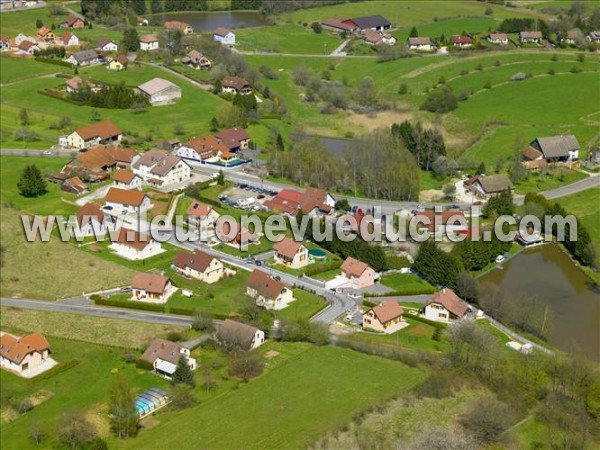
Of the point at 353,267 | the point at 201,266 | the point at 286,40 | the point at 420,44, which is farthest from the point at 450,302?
the point at 286,40

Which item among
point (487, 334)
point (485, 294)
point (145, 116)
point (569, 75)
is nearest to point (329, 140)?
point (145, 116)

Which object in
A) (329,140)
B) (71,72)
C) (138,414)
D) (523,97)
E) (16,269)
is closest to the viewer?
(138,414)

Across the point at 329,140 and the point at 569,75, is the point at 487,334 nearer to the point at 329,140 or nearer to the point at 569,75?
the point at 329,140

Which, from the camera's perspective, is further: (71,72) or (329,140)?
(71,72)

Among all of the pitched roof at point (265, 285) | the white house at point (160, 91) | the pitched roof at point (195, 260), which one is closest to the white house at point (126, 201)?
the pitched roof at point (195, 260)

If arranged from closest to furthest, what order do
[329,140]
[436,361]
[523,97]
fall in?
[436,361] → [329,140] → [523,97]

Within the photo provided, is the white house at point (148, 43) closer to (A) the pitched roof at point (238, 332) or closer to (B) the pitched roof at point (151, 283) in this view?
(B) the pitched roof at point (151, 283)
